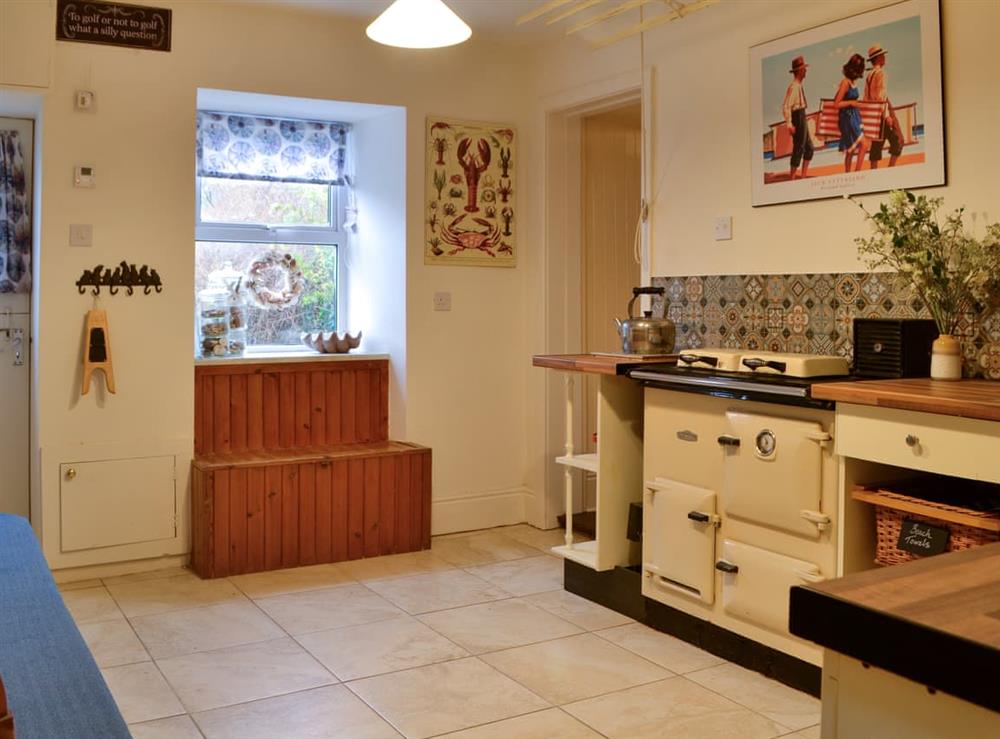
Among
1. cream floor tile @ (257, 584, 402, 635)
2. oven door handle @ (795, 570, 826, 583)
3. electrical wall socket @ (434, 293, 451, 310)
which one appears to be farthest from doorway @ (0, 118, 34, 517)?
oven door handle @ (795, 570, 826, 583)

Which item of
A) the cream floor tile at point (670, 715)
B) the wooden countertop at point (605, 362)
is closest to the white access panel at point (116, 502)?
the wooden countertop at point (605, 362)

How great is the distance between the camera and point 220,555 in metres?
4.09

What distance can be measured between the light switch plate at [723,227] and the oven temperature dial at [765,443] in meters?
1.08

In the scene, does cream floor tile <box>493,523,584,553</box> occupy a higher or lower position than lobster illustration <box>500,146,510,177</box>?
lower

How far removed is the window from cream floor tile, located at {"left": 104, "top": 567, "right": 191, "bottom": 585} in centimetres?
115

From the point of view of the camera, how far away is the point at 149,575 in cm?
412

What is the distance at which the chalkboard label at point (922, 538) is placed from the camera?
2.44m

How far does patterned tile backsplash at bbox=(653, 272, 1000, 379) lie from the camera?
2934 mm

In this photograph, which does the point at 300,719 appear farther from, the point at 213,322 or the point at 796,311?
the point at 213,322

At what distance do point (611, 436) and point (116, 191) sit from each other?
2238mm

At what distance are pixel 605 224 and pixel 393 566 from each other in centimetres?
205

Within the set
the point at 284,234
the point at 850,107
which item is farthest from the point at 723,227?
the point at 284,234

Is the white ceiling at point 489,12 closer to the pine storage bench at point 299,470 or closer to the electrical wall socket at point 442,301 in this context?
the electrical wall socket at point 442,301

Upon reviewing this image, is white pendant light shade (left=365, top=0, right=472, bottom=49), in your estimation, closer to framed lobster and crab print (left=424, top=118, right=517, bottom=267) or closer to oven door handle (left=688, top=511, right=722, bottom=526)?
oven door handle (left=688, top=511, right=722, bottom=526)
